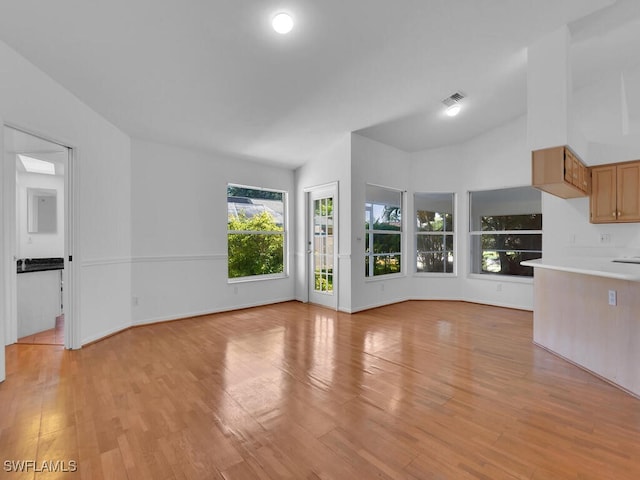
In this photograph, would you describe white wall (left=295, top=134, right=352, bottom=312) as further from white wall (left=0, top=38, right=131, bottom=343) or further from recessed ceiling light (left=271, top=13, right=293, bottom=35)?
white wall (left=0, top=38, right=131, bottom=343)

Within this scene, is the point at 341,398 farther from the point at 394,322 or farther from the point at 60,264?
the point at 60,264

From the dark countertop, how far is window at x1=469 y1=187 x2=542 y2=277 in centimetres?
679

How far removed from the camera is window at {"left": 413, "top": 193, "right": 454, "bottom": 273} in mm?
6055

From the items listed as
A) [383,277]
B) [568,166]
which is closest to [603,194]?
[568,166]

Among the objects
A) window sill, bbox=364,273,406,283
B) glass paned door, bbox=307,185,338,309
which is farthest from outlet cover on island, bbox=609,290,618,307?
glass paned door, bbox=307,185,338,309

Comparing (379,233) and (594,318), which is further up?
(379,233)

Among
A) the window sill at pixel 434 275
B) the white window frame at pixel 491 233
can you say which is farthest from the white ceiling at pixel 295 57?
the window sill at pixel 434 275

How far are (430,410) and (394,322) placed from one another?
2.31 meters

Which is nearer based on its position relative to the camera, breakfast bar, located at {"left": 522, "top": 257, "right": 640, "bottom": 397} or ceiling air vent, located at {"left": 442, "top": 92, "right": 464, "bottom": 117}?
breakfast bar, located at {"left": 522, "top": 257, "right": 640, "bottom": 397}

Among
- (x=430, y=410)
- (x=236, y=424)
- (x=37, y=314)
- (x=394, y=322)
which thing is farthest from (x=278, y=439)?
(x=37, y=314)

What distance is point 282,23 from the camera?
95.3 inches

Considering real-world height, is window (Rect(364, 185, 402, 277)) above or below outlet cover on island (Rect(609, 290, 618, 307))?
above

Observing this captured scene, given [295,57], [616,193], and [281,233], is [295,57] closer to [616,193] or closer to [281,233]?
[281,233]

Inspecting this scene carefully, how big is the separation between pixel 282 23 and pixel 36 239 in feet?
15.8
